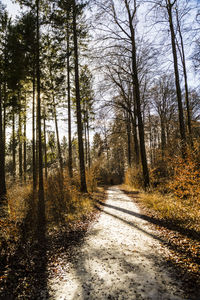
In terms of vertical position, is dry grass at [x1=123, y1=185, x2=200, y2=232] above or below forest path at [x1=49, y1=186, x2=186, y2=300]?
above

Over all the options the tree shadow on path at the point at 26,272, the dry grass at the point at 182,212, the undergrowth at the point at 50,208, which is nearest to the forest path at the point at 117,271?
the tree shadow on path at the point at 26,272

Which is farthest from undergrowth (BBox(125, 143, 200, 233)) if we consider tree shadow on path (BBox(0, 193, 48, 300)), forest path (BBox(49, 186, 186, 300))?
tree shadow on path (BBox(0, 193, 48, 300))

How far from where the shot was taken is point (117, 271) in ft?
10.2

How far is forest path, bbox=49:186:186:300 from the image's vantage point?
256 cm

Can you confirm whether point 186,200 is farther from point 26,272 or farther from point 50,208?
point 50,208

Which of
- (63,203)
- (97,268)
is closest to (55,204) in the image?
(63,203)

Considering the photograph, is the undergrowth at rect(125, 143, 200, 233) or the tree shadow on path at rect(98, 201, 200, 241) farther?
the undergrowth at rect(125, 143, 200, 233)

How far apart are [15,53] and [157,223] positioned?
1279cm

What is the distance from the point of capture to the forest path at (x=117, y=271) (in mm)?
2559

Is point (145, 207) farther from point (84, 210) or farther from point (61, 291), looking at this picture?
point (61, 291)

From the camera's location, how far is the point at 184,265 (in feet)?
→ 10.2

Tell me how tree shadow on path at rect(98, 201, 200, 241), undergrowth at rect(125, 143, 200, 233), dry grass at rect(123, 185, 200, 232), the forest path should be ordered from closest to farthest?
1. the forest path
2. tree shadow on path at rect(98, 201, 200, 241)
3. dry grass at rect(123, 185, 200, 232)
4. undergrowth at rect(125, 143, 200, 233)

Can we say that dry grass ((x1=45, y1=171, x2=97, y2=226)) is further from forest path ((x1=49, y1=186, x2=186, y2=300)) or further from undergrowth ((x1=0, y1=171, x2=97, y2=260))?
forest path ((x1=49, y1=186, x2=186, y2=300))

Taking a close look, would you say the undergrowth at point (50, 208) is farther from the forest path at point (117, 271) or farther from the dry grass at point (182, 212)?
the dry grass at point (182, 212)
